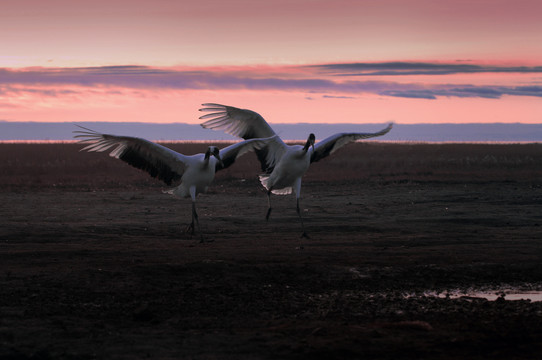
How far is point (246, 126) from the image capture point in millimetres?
15352

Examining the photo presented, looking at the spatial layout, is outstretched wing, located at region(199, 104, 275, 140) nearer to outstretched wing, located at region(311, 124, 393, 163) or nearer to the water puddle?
outstretched wing, located at region(311, 124, 393, 163)

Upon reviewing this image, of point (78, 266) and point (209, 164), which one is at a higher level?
point (209, 164)

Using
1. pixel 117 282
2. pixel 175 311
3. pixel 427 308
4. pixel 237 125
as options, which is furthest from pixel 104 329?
pixel 237 125

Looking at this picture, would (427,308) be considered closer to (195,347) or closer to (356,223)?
(195,347)

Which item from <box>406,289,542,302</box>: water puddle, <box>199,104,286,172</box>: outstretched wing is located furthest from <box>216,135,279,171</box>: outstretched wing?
<box>406,289,542,302</box>: water puddle

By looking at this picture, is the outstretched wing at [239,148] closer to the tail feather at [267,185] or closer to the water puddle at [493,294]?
the tail feather at [267,185]

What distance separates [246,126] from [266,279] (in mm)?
5551

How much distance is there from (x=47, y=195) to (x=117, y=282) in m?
12.2

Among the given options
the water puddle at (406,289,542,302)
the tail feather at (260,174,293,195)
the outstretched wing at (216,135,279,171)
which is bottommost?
the water puddle at (406,289,542,302)

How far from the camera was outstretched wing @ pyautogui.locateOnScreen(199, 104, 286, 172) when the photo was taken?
49.2 feet

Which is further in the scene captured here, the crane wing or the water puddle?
the crane wing

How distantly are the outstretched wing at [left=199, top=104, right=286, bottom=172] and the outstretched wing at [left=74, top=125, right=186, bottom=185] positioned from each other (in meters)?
1.19

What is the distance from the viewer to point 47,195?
21.2 meters

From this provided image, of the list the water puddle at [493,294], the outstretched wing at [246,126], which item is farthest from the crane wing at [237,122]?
the water puddle at [493,294]
